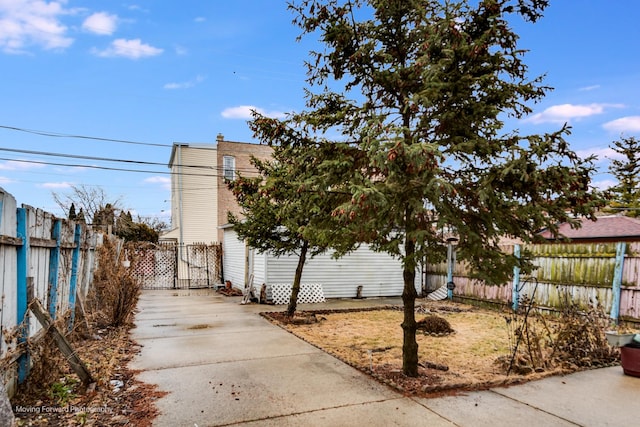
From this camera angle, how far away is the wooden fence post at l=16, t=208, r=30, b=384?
3775mm

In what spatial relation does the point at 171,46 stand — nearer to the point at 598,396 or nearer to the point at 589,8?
the point at 589,8

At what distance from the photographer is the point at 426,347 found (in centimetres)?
683

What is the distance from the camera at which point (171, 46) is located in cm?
1224

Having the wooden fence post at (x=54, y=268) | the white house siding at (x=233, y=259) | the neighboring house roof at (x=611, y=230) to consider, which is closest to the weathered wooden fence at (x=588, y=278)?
the neighboring house roof at (x=611, y=230)

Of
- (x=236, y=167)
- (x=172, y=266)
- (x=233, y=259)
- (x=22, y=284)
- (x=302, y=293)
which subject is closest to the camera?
(x=22, y=284)

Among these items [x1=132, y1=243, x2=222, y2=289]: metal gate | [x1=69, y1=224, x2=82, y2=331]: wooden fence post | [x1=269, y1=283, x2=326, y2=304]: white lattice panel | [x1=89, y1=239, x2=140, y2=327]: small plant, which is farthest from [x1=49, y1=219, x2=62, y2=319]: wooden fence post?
[x1=132, y1=243, x2=222, y2=289]: metal gate

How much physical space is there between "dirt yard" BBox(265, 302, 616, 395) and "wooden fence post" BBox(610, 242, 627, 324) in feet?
5.49

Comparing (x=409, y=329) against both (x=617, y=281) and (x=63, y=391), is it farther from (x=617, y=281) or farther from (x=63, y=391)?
(x=617, y=281)

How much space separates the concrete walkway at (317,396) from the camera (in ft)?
12.4

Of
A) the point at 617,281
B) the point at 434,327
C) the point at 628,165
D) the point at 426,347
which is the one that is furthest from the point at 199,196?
the point at 628,165

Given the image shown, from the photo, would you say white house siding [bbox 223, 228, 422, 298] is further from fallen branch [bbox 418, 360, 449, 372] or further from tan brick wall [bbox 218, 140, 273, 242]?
tan brick wall [bbox 218, 140, 273, 242]

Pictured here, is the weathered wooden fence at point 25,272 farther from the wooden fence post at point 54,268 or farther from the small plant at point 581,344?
the small plant at point 581,344

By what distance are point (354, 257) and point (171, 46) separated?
9268mm

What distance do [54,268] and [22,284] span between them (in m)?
1.45
